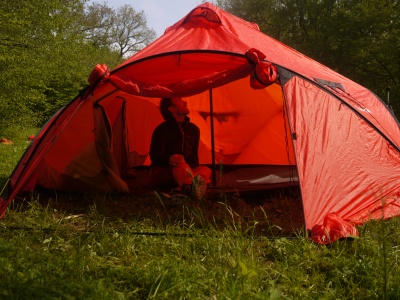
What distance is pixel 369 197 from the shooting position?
3762 millimetres

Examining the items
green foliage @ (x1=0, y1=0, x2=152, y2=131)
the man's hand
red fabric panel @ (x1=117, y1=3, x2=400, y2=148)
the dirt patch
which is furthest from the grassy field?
green foliage @ (x1=0, y1=0, x2=152, y2=131)

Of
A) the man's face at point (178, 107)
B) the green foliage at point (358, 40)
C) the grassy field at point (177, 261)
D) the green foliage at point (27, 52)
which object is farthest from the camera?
the green foliage at point (358, 40)

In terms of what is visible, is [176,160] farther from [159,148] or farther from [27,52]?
[27,52]

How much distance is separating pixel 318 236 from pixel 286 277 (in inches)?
27.5

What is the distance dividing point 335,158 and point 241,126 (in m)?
2.39

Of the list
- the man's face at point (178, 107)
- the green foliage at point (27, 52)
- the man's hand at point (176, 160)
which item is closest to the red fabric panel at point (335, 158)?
the man's hand at point (176, 160)

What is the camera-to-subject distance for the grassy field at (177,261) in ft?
6.95

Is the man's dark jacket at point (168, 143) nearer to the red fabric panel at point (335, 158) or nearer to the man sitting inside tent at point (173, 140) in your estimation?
the man sitting inside tent at point (173, 140)

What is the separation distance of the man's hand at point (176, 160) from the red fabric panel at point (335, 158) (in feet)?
5.26

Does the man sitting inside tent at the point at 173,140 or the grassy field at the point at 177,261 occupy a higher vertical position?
the man sitting inside tent at the point at 173,140

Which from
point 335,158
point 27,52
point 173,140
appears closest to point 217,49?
point 335,158

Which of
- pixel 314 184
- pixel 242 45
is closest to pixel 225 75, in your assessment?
pixel 242 45

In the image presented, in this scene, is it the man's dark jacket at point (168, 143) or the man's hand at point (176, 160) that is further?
the man's dark jacket at point (168, 143)

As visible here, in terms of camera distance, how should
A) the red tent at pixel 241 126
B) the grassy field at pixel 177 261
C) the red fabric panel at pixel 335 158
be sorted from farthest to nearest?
the red tent at pixel 241 126 → the red fabric panel at pixel 335 158 → the grassy field at pixel 177 261
